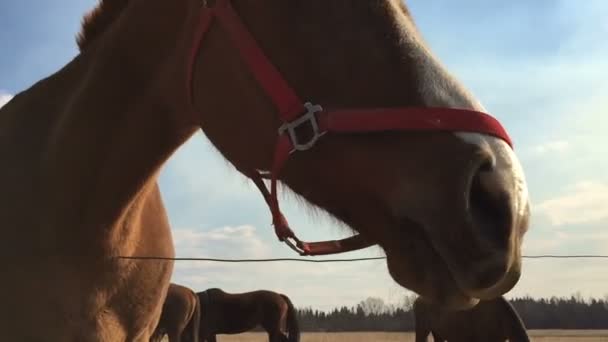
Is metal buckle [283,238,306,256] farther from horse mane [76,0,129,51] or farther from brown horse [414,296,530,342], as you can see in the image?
brown horse [414,296,530,342]

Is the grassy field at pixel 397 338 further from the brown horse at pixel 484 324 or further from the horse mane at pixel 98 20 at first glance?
the horse mane at pixel 98 20

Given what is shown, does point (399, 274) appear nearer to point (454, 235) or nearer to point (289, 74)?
point (454, 235)

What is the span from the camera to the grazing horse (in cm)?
177

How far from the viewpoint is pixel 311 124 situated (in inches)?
82.0

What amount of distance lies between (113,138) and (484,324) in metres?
11.9

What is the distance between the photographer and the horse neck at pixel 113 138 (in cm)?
303

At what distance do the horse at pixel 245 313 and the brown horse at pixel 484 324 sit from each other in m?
6.37

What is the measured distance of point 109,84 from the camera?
314 centimetres

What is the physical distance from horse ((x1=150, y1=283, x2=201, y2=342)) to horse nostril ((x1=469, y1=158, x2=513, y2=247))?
13644mm

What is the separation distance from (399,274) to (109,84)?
1.91 metres

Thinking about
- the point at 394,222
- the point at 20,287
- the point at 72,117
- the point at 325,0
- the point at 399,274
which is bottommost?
the point at 399,274

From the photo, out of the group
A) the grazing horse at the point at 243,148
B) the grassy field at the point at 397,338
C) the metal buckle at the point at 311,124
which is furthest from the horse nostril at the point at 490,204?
the grassy field at the point at 397,338

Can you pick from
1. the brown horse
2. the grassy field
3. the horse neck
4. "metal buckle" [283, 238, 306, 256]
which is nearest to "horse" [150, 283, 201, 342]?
the brown horse

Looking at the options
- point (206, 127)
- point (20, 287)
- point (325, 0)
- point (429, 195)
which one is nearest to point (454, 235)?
point (429, 195)
